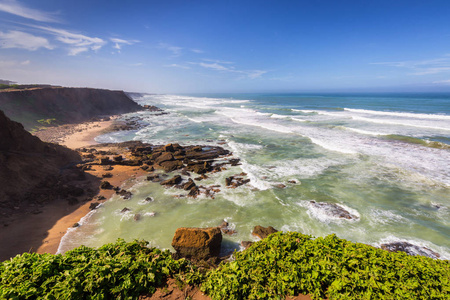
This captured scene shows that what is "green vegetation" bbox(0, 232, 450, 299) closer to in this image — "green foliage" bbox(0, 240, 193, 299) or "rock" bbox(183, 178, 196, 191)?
"green foliage" bbox(0, 240, 193, 299)

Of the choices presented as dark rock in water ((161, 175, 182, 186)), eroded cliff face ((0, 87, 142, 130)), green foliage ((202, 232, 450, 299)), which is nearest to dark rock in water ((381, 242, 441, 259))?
green foliage ((202, 232, 450, 299))

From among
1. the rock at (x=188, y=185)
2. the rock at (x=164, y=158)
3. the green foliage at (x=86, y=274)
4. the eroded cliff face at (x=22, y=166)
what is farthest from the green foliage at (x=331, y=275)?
the rock at (x=164, y=158)

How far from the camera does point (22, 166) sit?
1288 cm

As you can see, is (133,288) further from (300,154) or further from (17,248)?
(300,154)

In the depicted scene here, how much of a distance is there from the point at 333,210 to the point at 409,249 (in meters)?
3.36

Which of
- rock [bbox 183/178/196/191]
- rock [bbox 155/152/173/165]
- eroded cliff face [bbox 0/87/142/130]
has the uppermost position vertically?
eroded cliff face [bbox 0/87/142/130]

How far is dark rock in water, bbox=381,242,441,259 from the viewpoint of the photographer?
316 inches

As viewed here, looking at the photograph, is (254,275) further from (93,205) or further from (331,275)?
(93,205)

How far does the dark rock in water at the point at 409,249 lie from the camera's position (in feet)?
26.3

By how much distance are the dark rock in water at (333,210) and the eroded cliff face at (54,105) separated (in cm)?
4447

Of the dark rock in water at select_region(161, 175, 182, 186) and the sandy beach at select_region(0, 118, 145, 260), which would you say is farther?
the dark rock in water at select_region(161, 175, 182, 186)

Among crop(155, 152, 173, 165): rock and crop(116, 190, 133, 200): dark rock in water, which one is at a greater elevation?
crop(155, 152, 173, 165): rock

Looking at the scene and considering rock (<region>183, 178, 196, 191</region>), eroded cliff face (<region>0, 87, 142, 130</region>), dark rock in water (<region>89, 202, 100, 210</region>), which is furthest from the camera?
eroded cliff face (<region>0, 87, 142, 130</region>)

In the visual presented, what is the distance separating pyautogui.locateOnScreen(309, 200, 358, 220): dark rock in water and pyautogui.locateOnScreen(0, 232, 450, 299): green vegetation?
6138mm
